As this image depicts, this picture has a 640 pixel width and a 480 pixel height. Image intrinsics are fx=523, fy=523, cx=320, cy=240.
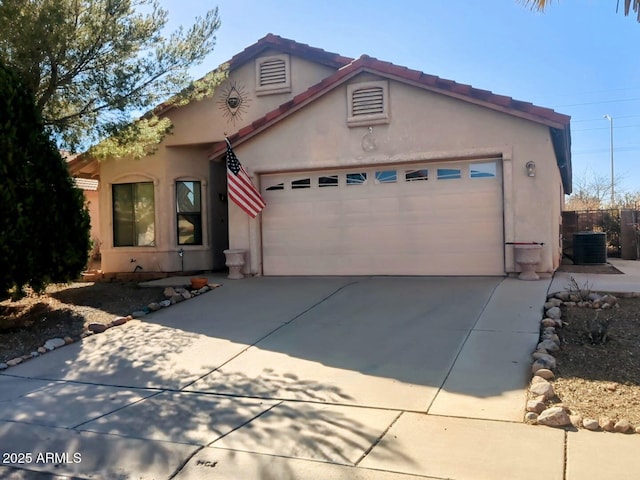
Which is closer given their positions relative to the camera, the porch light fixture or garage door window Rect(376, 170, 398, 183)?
the porch light fixture

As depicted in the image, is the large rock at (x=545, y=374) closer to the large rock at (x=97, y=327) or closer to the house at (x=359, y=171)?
the house at (x=359, y=171)

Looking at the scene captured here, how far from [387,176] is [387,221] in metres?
0.98

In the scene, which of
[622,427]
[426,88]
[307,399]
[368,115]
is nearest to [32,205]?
[307,399]

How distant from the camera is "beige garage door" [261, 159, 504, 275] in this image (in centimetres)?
1055

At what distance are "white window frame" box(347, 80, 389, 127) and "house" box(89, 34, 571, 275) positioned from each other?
0.02 m

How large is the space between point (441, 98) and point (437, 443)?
8009 millimetres

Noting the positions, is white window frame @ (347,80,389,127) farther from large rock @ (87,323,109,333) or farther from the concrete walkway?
large rock @ (87,323,109,333)

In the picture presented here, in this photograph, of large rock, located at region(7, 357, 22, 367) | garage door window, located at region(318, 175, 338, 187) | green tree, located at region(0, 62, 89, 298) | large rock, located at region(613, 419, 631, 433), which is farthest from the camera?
garage door window, located at region(318, 175, 338, 187)

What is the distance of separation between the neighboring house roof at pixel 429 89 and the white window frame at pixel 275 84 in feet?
6.07

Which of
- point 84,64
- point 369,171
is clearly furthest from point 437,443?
point 84,64

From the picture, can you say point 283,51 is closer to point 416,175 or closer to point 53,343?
point 416,175

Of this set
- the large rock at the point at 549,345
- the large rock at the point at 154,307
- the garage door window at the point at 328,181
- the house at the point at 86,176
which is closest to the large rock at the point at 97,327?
the large rock at the point at 154,307

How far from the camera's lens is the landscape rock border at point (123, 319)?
743 centimetres

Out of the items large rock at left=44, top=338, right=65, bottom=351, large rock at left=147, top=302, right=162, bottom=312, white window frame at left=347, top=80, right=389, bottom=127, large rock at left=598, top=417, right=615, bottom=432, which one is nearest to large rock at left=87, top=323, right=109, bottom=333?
large rock at left=44, top=338, right=65, bottom=351
